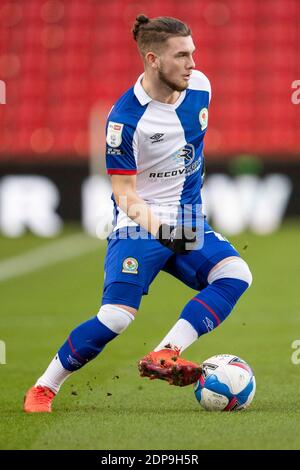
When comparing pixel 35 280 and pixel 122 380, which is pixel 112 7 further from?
pixel 122 380

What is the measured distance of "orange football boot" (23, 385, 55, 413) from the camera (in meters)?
6.18

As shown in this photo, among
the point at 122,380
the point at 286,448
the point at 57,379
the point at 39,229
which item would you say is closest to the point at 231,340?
the point at 122,380

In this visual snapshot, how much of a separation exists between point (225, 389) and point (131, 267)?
80 cm

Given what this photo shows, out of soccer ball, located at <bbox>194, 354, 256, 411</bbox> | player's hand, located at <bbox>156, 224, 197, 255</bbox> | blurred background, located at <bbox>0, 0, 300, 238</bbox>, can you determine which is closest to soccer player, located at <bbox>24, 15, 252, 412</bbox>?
player's hand, located at <bbox>156, 224, 197, 255</bbox>

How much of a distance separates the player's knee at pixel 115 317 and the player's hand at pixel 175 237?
0.42 meters

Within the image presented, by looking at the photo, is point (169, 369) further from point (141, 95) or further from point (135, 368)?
point (135, 368)

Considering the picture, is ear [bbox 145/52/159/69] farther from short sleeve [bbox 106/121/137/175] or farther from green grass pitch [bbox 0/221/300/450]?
green grass pitch [bbox 0/221/300/450]

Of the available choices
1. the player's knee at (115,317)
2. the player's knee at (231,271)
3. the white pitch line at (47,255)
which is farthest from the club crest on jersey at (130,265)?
the white pitch line at (47,255)

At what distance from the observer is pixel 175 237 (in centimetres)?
595

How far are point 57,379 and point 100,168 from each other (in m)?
12.1

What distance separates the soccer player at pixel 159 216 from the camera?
604 centimetres

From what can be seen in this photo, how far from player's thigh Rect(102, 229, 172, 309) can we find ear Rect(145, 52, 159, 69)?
910 millimetres

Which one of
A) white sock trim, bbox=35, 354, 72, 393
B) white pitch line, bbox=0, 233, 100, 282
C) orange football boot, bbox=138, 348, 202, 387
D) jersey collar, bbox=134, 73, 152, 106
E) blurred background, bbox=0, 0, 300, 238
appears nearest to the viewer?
orange football boot, bbox=138, 348, 202, 387

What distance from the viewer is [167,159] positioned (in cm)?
626
